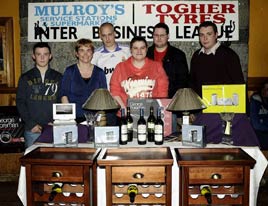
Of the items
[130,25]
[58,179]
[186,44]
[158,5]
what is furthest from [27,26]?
[58,179]

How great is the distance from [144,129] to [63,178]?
0.71m

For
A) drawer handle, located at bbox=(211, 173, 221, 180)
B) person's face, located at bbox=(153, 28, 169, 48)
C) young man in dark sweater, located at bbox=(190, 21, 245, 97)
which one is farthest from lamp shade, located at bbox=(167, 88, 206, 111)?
person's face, located at bbox=(153, 28, 169, 48)

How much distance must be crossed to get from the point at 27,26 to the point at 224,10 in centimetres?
245

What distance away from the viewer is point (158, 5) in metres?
4.44

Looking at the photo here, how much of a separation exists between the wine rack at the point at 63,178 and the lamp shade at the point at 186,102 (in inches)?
29.2

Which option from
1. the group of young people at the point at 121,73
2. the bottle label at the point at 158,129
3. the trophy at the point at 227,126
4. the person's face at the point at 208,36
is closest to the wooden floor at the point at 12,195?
the group of young people at the point at 121,73

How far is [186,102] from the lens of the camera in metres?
2.62

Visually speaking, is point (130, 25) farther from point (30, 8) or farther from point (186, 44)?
point (30, 8)

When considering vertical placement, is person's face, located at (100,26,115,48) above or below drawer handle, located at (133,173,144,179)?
above

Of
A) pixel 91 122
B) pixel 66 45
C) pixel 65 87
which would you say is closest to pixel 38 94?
pixel 65 87

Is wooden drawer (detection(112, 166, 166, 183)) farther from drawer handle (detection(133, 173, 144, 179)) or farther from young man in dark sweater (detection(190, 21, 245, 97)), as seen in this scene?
young man in dark sweater (detection(190, 21, 245, 97))

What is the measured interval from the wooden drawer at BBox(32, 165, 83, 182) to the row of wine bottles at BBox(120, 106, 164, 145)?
55 cm

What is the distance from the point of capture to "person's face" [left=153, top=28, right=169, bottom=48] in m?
4.02

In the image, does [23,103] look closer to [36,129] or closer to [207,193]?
[36,129]
